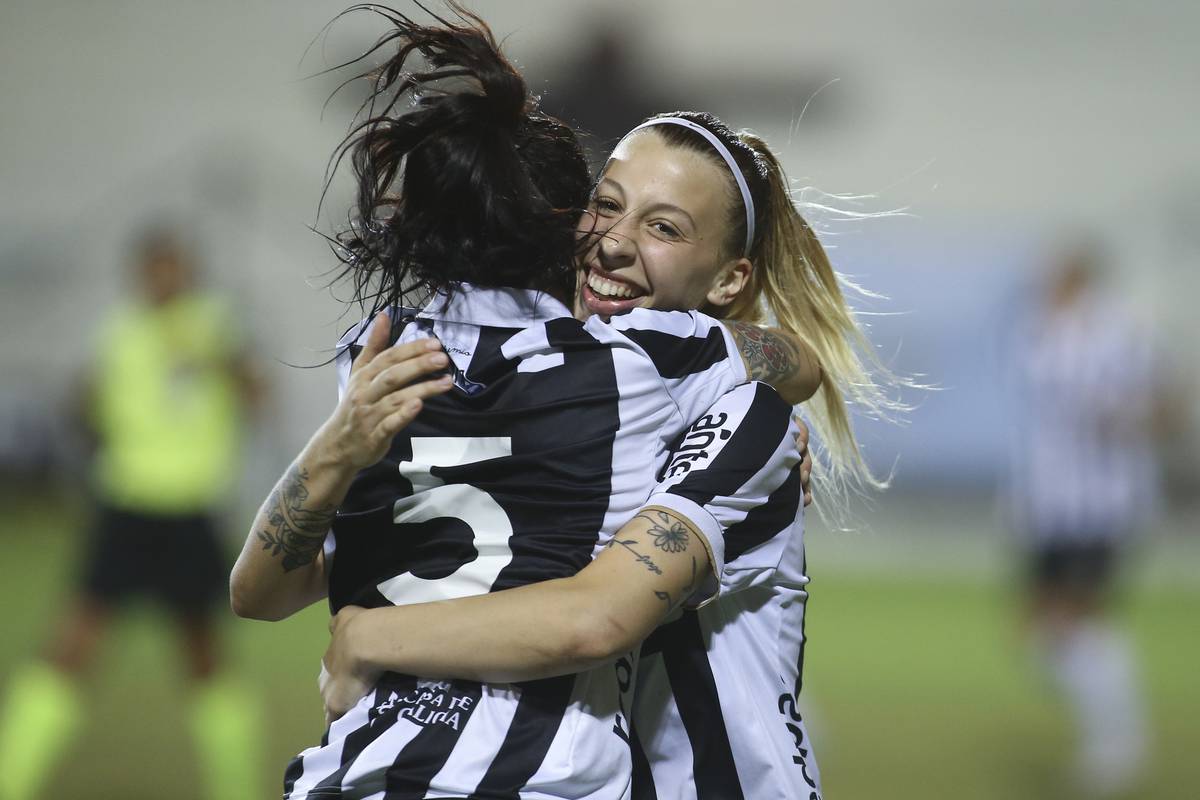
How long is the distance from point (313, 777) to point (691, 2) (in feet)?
40.1

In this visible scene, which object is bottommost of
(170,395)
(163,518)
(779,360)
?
(163,518)

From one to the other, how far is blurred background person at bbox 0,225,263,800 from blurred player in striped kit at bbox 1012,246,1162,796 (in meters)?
3.85

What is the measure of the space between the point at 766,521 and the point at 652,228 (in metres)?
0.51

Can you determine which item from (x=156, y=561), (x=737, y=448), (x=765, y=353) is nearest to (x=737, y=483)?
(x=737, y=448)

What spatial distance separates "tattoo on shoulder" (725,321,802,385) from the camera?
1.78m

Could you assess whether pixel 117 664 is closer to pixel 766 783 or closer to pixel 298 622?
pixel 298 622

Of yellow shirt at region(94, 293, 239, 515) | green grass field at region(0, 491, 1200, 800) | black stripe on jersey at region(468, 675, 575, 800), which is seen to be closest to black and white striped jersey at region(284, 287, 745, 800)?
black stripe on jersey at region(468, 675, 575, 800)

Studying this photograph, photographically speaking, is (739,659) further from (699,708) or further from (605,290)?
(605,290)

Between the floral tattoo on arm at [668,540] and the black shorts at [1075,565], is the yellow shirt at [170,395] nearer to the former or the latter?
the black shorts at [1075,565]

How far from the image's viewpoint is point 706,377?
1675 millimetres

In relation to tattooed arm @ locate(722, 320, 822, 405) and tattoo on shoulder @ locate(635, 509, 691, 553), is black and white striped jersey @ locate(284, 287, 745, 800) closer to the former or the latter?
tattoo on shoulder @ locate(635, 509, 691, 553)

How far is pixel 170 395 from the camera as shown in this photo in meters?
5.73

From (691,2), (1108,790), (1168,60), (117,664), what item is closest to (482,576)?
(1108,790)

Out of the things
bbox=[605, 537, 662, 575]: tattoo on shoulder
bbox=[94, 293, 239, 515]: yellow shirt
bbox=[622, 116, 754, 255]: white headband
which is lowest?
bbox=[94, 293, 239, 515]: yellow shirt
